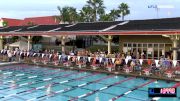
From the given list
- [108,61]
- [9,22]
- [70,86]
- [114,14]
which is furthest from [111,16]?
[70,86]

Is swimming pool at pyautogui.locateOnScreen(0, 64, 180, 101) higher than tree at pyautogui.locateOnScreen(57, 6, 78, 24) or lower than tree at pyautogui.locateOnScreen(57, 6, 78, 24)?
lower

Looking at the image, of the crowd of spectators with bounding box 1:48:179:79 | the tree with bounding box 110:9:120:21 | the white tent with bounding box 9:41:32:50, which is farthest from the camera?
the tree with bounding box 110:9:120:21

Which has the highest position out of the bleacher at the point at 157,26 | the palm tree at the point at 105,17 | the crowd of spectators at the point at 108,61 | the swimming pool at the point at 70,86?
the palm tree at the point at 105,17

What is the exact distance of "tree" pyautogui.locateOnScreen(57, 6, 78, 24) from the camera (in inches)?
2292

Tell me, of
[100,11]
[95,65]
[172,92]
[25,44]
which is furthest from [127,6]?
[172,92]

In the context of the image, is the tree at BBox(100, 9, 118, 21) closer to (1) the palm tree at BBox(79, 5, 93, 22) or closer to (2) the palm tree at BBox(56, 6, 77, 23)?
(1) the palm tree at BBox(79, 5, 93, 22)

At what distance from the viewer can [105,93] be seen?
48.9 feet

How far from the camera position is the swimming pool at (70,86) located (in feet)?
46.0

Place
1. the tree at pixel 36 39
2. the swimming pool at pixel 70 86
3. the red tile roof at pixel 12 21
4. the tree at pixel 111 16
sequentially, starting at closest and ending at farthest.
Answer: the swimming pool at pixel 70 86 → the tree at pixel 36 39 → the tree at pixel 111 16 → the red tile roof at pixel 12 21

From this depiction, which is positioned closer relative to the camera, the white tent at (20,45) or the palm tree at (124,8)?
the white tent at (20,45)

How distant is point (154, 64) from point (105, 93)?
5752 mm

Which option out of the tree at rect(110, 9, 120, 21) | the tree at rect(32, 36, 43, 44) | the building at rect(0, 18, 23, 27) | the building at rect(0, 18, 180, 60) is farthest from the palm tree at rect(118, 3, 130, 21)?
the building at rect(0, 18, 180, 60)

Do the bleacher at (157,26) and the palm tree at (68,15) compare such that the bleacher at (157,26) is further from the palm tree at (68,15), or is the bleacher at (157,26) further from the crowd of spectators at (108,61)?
the palm tree at (68,15)

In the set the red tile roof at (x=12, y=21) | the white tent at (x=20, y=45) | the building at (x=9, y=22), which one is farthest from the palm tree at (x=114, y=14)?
the white tent at (x=20, y=45)
